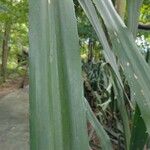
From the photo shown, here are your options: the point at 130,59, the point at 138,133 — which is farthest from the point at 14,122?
the point at 130,59

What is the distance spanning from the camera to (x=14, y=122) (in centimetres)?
548

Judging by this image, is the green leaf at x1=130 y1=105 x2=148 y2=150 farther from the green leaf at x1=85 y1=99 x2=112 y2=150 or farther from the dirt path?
the dirt path

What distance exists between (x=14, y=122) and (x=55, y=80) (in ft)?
17.0

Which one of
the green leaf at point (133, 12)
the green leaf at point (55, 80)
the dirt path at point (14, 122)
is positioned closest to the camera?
the green leaf at point (55, 80)

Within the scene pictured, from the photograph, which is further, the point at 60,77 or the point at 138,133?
the point at 138,133

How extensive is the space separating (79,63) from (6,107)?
21.5 feet

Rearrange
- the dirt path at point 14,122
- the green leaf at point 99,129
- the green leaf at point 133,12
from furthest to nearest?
the dirt path at point 14,122 → the green leaf at point 99,129 → the green leaf at point 133,12

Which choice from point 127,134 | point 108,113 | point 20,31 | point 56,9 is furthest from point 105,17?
point 20,31

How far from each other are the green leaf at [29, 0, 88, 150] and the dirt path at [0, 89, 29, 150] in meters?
3.78

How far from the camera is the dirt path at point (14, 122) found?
4.43 meters

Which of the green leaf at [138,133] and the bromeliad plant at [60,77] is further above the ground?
the bromeliad plant at [60,77]

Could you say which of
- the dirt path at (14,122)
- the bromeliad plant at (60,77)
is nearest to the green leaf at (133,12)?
the bromeliad plant at (60,77)

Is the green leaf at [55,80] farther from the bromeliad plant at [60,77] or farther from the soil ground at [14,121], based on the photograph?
the soil ground at [14,121]

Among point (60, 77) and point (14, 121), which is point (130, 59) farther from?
point (14, 121)
